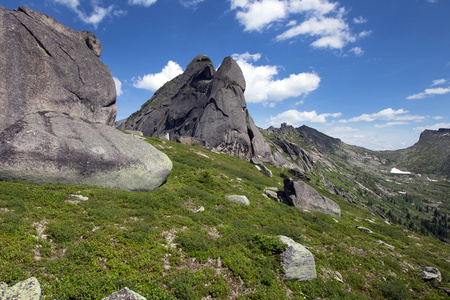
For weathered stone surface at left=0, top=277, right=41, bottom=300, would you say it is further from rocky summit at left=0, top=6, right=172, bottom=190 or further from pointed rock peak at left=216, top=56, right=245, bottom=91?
pointed rock peak at left=216, top=56, right=245, bottom=91

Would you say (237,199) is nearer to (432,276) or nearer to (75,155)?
(75,155)

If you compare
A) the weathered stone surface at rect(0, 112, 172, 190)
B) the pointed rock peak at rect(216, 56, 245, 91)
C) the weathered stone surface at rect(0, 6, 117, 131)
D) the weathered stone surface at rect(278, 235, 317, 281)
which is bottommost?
the weathered stone surface at rect(278, 235, 317, 281)

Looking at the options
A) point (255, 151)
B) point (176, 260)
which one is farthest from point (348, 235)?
point (255, 151)

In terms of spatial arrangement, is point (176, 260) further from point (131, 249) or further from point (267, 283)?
point (267, 283)

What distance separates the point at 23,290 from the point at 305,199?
28870 mm

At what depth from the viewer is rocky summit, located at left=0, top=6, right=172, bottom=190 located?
14820 mm

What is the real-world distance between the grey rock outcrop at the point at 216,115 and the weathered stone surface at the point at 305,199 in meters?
53.4

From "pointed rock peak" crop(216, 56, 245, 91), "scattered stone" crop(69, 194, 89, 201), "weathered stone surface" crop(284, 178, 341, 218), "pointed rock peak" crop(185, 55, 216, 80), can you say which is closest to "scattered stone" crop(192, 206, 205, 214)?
"scattered stone" crop(69, 194, 89, 201)

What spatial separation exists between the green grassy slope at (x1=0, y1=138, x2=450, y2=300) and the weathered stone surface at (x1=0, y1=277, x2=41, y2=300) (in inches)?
17.4

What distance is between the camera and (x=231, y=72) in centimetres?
9481

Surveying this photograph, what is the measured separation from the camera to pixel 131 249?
Result: 10.5 m

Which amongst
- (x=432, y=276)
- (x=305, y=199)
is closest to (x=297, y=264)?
(x=432, y=276)

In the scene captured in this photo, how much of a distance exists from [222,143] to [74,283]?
3048 inches

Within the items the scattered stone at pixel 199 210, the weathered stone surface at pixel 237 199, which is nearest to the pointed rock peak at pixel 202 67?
the weathered stone surface at pixel 237 199
